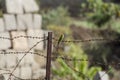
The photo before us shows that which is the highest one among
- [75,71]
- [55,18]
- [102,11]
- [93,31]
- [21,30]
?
[102,11]

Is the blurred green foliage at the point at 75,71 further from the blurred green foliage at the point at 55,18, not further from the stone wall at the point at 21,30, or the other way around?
the blurred green foliage at the point at 55,18

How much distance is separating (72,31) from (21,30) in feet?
11.3

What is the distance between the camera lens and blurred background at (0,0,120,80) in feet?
31.5

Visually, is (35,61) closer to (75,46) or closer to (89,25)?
(75,46)

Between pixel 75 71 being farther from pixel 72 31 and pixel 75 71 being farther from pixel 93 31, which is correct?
pixel 93 31

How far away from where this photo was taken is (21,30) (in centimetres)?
1028

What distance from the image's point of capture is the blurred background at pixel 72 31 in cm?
960

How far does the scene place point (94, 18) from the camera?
13.2 meters

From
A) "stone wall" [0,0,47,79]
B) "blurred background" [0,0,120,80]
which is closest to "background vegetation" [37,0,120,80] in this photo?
"blurred background" [0,0,120,80]

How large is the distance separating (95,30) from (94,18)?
0.63m

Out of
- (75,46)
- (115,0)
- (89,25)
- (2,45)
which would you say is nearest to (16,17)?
(2,45)

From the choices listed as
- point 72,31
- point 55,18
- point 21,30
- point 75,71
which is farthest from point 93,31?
point 75,71

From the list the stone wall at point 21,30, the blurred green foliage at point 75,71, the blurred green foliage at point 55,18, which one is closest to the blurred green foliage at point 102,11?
the blurred green foliage at point 55,18

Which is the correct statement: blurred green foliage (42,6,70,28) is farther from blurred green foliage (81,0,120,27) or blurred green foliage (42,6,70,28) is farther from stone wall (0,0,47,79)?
stone wall (0,0,47,79)
